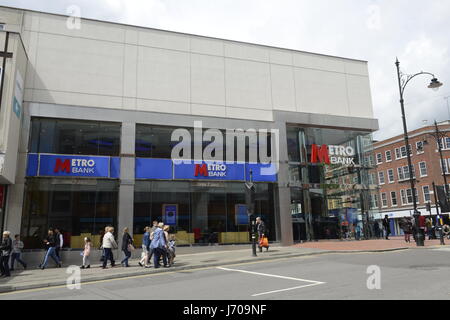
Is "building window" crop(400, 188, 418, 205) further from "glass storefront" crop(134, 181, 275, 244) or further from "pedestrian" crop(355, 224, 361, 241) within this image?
"glass storefront" crop(134, 181, 275, 244)

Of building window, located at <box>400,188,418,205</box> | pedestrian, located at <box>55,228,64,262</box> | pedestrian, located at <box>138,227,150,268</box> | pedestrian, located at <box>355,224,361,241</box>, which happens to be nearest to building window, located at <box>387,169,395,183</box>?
building window, located at <box>400,188,418,205</box>

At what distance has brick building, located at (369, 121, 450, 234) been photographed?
149ft

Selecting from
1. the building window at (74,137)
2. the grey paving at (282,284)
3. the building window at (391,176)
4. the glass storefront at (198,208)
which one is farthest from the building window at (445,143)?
the building window at (74,137)

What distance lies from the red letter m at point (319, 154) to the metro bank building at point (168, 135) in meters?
0.07

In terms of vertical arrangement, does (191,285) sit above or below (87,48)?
below

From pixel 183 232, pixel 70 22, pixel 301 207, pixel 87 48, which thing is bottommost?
pixel 183 232

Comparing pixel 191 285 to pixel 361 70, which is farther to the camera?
pixel 361 70

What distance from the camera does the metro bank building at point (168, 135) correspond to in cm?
1911

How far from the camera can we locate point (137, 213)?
2023 cm

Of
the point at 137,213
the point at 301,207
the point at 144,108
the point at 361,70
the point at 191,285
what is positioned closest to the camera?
the point at 191,285
